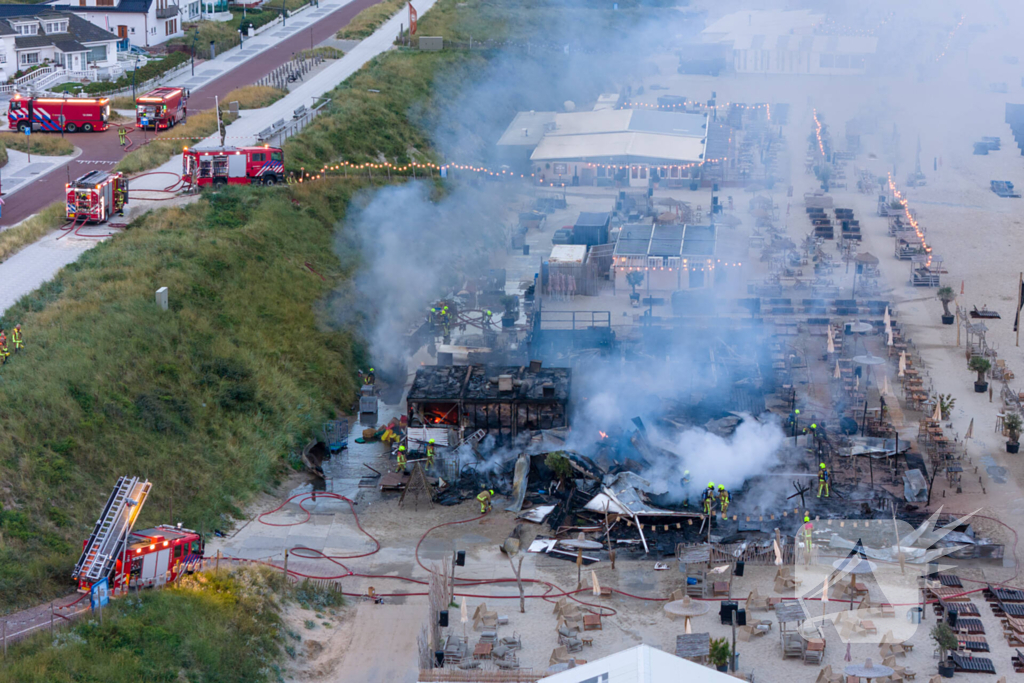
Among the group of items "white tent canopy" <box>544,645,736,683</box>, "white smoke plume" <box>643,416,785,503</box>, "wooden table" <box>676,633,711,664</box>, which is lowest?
"white smoke plume" <box>643,416,785,503</box>

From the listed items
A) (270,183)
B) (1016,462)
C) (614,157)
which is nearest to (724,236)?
(614,157)

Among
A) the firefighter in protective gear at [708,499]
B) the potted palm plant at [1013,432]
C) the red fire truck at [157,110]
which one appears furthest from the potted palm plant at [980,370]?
the red fire truck at [157,110]

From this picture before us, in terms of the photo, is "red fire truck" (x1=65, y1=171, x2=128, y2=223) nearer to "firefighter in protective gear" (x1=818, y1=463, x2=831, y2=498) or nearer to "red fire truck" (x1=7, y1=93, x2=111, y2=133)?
"red fire truck" (x1=7, y1=93, x2=111, y2=133)

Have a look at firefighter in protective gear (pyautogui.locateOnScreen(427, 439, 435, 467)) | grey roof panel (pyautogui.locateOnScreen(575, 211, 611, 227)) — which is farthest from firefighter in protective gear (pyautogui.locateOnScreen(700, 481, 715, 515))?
grey roof panel (pyautogui.locateOnScreen(575, 211, 611, 227))

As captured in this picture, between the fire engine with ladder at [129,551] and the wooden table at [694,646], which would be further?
the fire engine with ladder at [129,551]

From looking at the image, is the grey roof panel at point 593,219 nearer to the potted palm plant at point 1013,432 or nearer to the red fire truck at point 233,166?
the red fire truck at point 233,166

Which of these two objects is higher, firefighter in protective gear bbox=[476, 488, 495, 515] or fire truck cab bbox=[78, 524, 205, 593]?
fire truck cab bbox=[78, 524, 205, 593]

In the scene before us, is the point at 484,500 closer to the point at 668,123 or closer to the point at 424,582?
the point at 424,582
